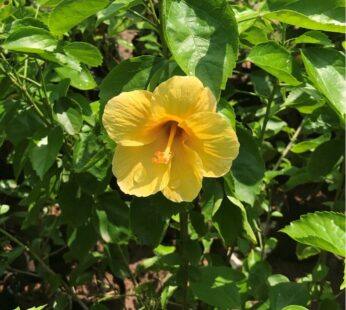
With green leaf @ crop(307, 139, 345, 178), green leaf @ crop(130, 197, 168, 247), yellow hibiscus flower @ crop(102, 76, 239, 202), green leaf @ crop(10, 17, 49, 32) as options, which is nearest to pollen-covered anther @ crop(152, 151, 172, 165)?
yellow hibiscus flower @ crop(102, 76, 239, 202)

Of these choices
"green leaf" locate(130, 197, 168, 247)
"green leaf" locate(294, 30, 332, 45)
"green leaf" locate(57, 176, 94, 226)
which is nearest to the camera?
"green leaf" locate(294, 30, 332, 45)

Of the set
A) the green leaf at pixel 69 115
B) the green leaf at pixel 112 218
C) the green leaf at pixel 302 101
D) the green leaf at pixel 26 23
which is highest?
the green leaf at pixel 26 23

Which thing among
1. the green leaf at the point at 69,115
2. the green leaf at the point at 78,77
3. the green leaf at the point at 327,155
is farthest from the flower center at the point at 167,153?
the green leaf at the point at 327,155

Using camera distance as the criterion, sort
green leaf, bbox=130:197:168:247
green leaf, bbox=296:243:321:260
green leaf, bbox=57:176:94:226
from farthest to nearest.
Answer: green leaf, bbox=296:243:321:260, green leaf, bbox=57:176:94:226, green leaf, bbox=130:197:168:247

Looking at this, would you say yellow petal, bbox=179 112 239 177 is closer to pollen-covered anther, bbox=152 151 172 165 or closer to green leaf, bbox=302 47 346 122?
pollen-covered anther, bbox=152 151 172 165

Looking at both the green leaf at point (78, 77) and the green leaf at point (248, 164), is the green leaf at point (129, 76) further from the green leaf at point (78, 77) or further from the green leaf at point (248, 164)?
the green leaf at point (78, 77)

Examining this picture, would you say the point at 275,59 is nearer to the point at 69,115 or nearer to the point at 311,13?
the point at 311,13

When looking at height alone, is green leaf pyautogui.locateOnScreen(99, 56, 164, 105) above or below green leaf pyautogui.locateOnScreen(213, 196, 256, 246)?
above

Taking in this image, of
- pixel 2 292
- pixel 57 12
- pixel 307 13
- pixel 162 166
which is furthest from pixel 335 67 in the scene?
pixel 2 292
